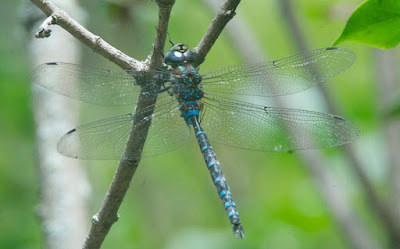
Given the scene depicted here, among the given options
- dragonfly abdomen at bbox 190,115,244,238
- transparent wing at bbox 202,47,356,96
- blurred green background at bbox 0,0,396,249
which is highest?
blurred green background at bbox 0,0,396,249

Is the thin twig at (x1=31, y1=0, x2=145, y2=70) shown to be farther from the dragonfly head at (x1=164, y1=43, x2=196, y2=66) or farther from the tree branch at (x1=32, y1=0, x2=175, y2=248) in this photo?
the dragonfly head at (x1=164, y1=43, x2=196, y2=66)

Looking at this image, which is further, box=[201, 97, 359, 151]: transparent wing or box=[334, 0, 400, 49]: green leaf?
box=[201, 97, 359, 151]: transparent wing

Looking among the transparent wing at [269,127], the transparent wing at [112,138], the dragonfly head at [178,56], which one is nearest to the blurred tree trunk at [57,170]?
the transparent wing at [112,138]

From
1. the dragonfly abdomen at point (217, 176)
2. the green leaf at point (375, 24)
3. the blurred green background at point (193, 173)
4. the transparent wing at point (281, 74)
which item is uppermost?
the blurred green background at point (193, 173)

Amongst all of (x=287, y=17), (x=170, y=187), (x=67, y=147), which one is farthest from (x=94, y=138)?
(x=170, y=187)

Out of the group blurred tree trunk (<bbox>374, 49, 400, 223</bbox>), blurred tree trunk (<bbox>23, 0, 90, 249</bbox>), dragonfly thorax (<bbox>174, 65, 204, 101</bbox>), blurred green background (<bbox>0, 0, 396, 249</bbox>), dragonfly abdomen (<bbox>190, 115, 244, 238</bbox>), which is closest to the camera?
dragonfly abdomen (<bbox>190, 115, 244, 238</bbox>)

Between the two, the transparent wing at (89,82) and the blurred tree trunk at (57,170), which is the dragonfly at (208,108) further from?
the blurred tree trunk at (57,170)

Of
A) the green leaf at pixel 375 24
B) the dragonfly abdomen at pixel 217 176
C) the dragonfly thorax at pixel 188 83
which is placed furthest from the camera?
the dragonfly thorax at pixel 188 83

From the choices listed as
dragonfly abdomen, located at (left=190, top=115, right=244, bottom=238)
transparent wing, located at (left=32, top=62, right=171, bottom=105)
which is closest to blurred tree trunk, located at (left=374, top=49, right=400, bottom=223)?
dragonfly abdomen, located at (left=190, top=115, right=244, bottom=238)
